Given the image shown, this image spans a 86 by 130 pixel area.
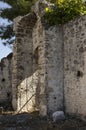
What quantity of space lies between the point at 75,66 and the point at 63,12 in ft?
7.59

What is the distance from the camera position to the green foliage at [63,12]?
13.1 m

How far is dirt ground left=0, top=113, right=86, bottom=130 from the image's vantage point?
10906mm

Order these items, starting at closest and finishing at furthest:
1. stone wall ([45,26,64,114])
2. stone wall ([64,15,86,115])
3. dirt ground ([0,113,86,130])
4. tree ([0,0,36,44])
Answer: dirt ground ([0,113,86,130]), stone wall ([64,15,86,115]), stone wall ([45,26,64,114]), tree ([0,0,36,44])

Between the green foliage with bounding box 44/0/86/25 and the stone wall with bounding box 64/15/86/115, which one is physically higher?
the green foliage with bounding box 44/0/86/25

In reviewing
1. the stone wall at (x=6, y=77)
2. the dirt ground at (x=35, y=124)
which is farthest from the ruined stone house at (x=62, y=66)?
the stone wall at (x=6, y=77)

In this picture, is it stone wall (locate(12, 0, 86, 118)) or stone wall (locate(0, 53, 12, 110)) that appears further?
stone wall (locate(0, 53, 12, 110))

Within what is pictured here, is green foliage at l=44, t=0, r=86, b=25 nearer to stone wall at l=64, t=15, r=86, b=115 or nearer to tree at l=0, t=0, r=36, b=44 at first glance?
stone wall at l=64, t=15, r=86, b=115

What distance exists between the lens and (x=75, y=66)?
1227cm

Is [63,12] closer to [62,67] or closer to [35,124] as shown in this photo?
[62,67]

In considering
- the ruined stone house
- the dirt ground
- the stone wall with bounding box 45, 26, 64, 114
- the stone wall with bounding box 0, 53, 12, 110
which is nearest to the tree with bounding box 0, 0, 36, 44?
the stone wall with bounding box 0, 53, 12, 110

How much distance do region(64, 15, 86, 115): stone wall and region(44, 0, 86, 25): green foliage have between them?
0.41 m

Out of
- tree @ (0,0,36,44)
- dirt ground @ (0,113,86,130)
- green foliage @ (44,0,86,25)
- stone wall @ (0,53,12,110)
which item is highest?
tree @ (0,0,36,44)

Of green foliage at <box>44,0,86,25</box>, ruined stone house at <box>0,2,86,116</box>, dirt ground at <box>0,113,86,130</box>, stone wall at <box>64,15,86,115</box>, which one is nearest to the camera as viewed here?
dirt ground at <box>0,113,86,130</box>

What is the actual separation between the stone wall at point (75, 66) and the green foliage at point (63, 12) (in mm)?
412
